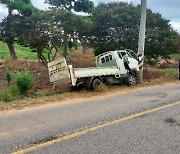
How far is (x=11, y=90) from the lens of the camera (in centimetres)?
1136

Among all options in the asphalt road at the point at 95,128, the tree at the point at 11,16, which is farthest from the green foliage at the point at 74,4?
the asphalt road at the point at 95,128

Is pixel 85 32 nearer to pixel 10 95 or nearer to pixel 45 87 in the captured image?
pixel 45 87

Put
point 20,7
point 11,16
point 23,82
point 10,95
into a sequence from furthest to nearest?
point 20,7 → point 11,16 → point 23,82 → point 10,95

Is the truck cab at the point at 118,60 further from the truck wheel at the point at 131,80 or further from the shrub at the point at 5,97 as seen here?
the shrub at the point at 5,97

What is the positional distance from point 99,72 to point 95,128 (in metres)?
6.77

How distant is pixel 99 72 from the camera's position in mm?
12727

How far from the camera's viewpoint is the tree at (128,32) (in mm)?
Result: 19266

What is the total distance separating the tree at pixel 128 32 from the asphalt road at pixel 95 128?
1068 centimetres

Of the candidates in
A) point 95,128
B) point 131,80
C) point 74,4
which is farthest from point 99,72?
point 74,4

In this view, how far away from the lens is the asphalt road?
4.91 metres

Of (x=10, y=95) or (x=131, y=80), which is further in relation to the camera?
(x=131, y=80)

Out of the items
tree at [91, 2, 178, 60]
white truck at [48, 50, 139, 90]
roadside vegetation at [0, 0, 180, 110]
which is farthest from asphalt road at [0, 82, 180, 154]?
tree at [91, 2, 178, 60]

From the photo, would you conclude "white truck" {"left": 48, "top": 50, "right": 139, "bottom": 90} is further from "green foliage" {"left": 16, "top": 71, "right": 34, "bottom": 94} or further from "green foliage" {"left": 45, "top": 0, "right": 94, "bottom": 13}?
"green foliage" {"left": 45, "top": 0, "right": 94, "bottom": 13}

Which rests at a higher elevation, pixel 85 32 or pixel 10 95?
pixel 85 32
